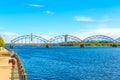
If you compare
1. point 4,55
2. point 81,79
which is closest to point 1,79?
point 81,79

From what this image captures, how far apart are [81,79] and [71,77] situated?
9.28 feet

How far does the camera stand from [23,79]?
100 ft

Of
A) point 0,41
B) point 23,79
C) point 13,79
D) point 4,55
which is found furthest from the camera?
point 0,41

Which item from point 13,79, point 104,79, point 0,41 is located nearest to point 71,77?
point 104,79

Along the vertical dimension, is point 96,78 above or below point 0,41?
below

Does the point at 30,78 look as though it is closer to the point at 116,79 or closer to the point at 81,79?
the point at 81,79

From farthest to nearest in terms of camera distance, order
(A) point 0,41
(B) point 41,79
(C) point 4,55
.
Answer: (A) point 0,41 < (C) point 4,55 < (B) point 41,79

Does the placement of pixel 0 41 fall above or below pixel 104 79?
above

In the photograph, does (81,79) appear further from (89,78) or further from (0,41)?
(0,41)

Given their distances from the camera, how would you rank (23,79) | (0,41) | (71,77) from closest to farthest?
(23,79) < (71,77) < (0,41)

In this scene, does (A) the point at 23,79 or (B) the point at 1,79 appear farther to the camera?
(B) the point at 1,79

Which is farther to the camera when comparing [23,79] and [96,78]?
[96,78]

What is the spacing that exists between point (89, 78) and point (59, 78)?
5692 mm

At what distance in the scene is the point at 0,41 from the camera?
125 meters
